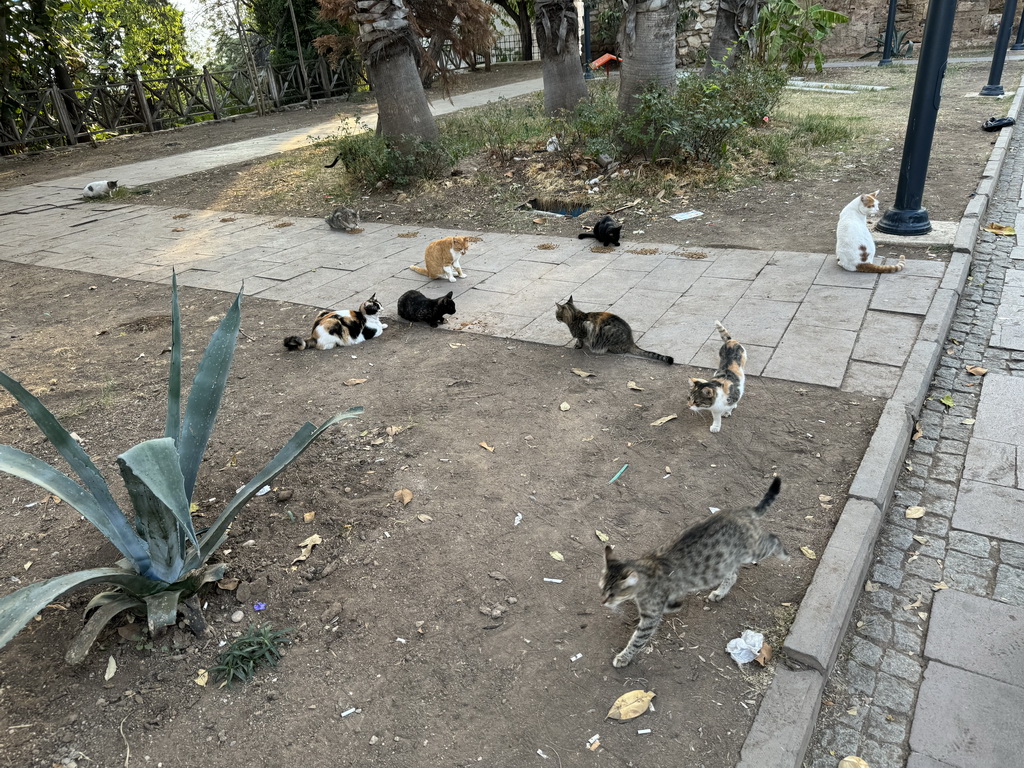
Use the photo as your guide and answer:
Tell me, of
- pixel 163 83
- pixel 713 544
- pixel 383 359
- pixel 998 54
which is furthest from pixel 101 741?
pixel 163 83

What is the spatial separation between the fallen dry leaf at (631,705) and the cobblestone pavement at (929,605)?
0.64 meters

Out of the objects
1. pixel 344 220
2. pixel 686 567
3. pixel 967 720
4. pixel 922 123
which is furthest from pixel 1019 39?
pixel 686 567

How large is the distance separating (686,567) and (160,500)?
223 centimetres

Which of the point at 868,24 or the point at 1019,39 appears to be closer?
the point at 1019,39

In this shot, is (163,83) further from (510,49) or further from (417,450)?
(417,450)

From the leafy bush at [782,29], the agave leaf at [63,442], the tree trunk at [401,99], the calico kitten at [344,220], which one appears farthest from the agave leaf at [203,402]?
the leafy bush at [782,29]

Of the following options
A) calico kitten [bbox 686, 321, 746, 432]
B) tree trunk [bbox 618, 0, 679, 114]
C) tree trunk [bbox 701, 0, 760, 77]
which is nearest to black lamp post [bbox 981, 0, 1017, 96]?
tree trunk [bbox 701, 0, 760, 77]

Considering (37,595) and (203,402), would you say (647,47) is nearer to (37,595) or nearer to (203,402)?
(203,402)

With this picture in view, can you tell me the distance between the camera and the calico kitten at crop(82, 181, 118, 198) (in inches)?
484

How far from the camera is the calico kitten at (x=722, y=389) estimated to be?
13.7 feet

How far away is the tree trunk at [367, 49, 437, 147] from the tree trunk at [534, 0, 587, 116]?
2.76m

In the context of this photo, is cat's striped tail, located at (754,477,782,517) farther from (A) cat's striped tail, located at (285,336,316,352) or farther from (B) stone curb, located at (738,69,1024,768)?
(A) cat's striped tail, located at (285,336,316,352)

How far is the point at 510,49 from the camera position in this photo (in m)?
32.1

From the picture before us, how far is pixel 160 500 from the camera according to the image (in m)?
2.57
